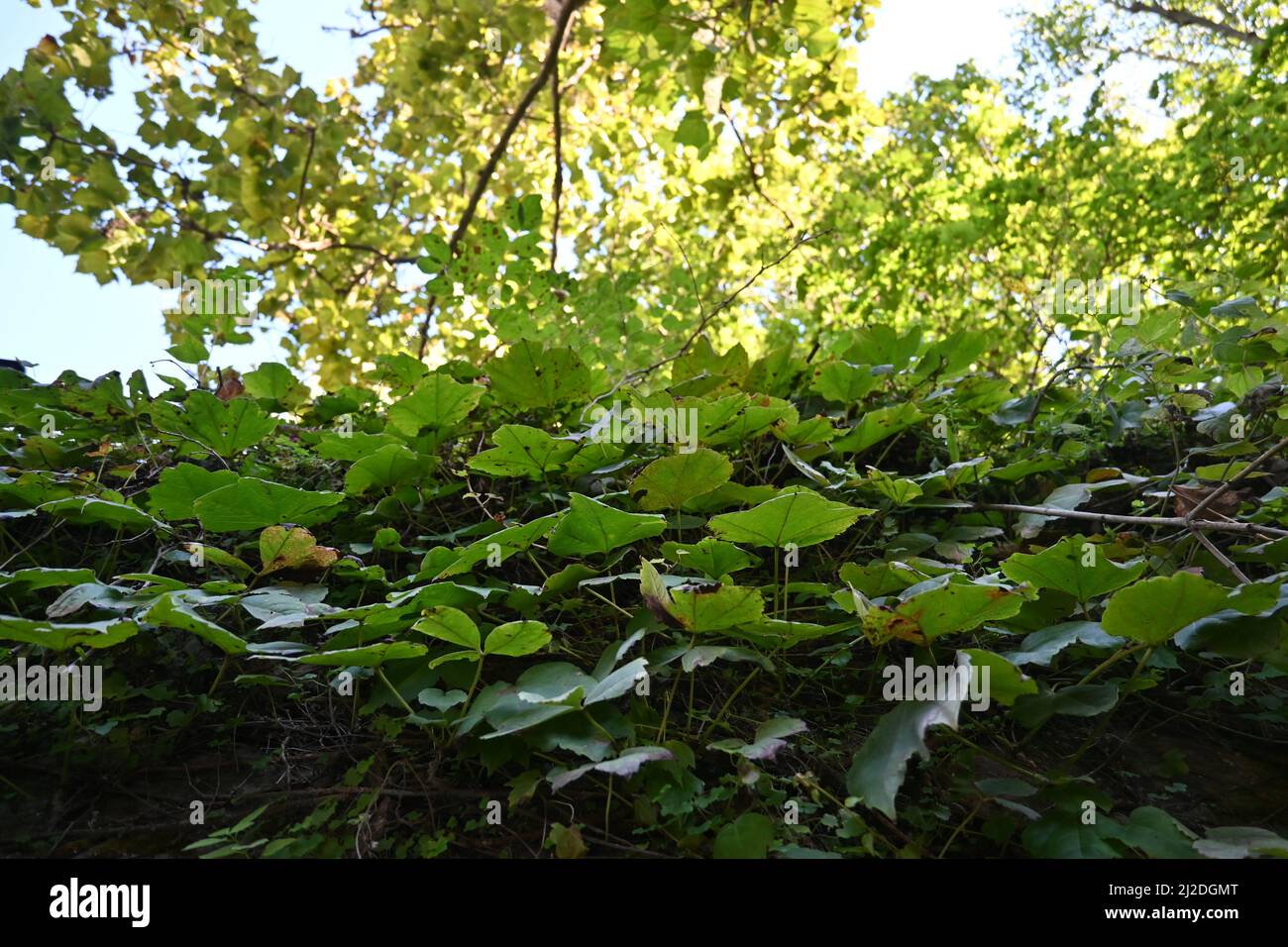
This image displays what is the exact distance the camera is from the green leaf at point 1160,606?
1.10 meters

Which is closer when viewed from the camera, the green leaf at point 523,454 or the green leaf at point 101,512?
the green leaf at point 101,512

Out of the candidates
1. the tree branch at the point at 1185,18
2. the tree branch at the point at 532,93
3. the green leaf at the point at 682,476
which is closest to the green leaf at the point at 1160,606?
the green leaf at the point at 682,476

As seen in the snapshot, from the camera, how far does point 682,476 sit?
144cm

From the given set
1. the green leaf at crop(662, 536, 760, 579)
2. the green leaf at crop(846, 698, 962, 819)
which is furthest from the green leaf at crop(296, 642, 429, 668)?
the green leaf at crop(846, 698, 962, 819)

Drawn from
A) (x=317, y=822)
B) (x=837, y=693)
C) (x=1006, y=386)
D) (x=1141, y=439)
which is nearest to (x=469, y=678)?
(x=317, y=822)

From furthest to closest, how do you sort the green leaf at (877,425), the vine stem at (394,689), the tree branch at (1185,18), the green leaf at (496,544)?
the tree branch at (1185,18) < the green leaf at (877,425) < the green leaf at (496,544) < the vine stem at (394,689)

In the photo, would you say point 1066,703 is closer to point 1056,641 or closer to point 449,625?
point 1056,641

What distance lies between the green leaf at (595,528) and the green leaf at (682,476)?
0.09 metres

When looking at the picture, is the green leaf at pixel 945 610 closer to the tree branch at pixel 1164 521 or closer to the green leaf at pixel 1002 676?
the green leaf at pixel 1002 676

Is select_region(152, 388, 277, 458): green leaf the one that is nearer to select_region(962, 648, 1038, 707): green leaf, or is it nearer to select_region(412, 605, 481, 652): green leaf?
select_region(412, 605, 481, 652): green leaf

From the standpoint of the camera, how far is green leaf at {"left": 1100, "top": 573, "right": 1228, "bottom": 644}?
110 centimetres

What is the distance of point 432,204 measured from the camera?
7.52m

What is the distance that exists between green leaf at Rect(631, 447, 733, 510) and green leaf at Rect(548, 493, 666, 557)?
9 cm

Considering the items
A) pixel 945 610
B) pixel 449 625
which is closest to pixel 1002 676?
pixel 945 610
